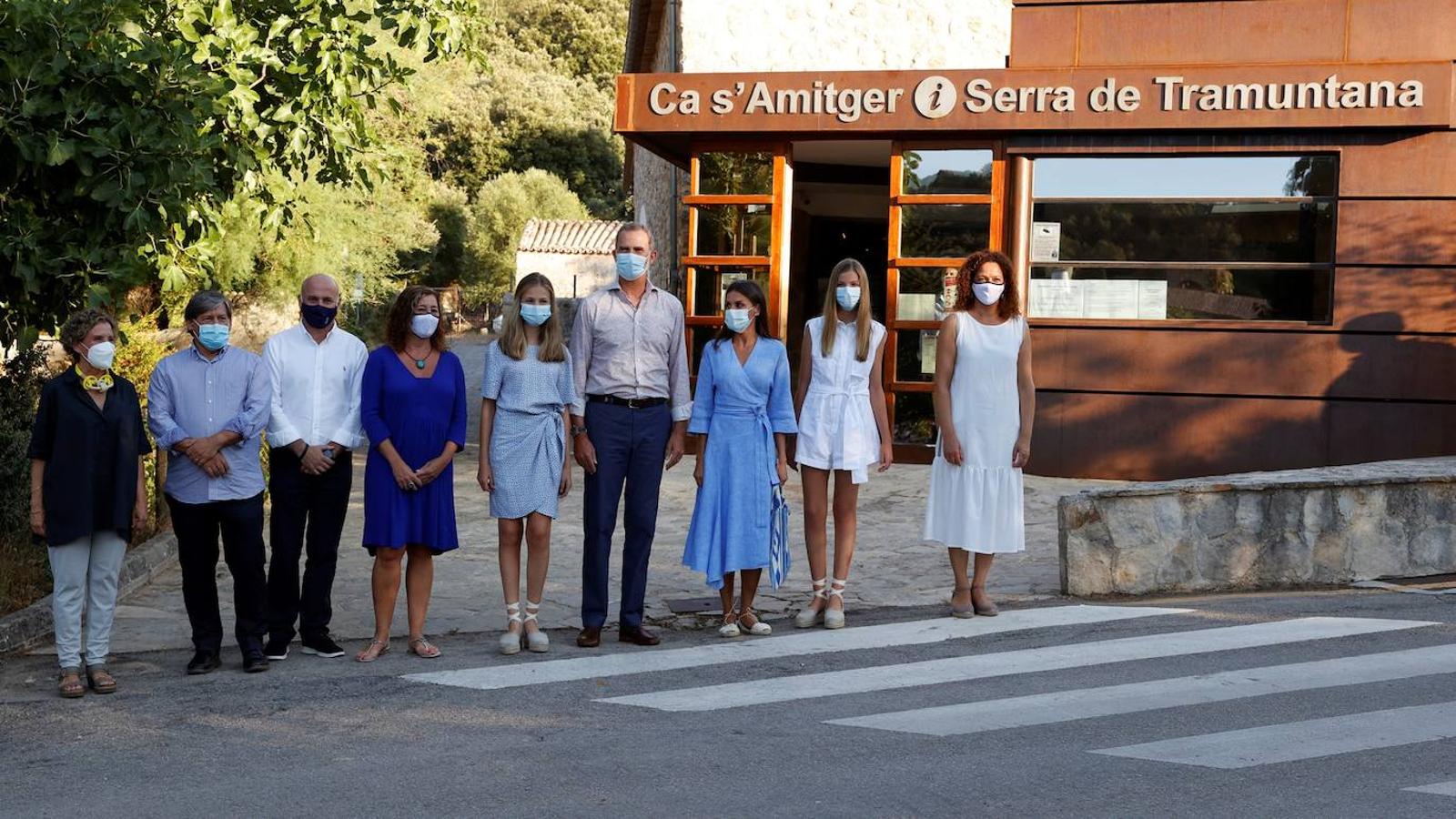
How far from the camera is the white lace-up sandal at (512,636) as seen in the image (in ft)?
24.9

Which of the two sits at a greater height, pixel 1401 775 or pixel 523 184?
pixel 523 184

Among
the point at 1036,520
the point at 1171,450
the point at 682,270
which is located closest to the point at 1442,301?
the point at 1171,450

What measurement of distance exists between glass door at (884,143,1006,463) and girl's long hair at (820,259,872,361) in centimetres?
651

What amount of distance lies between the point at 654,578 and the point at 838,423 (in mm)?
2139

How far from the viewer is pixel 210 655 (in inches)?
285

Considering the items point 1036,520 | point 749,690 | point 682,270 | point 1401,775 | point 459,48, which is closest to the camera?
point 1401,775

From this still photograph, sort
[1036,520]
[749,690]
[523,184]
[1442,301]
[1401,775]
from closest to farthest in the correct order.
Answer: [1401,775] → [749,690] → [1036,520] → [1442,301] → [523,184]

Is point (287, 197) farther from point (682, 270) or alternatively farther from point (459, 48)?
point (682, 270)

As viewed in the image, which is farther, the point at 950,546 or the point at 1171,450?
the point at 1171,450

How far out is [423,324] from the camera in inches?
295

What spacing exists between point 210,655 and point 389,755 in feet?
6.39

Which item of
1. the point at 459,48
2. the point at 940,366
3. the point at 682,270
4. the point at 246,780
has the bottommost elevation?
the point at 246,780

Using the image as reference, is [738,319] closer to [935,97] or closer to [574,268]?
[935,97]

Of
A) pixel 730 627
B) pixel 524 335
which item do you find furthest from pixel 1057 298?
pixel 524 335
